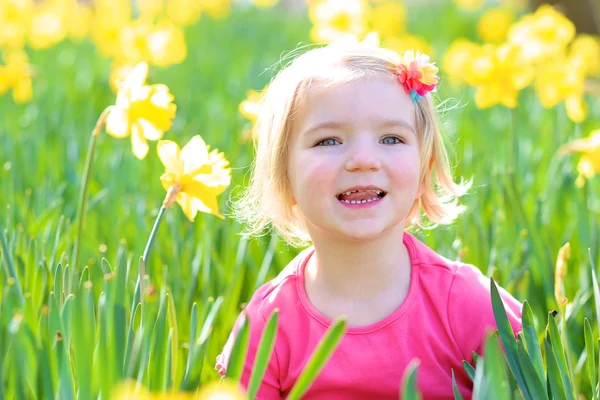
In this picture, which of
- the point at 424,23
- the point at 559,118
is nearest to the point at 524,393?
the point at 559,118

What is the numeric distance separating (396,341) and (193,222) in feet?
2.80

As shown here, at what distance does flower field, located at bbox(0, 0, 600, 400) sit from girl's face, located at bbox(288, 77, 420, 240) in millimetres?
171

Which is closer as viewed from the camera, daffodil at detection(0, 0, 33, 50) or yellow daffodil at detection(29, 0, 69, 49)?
daffodil at detection(0, 0, 33, 50)

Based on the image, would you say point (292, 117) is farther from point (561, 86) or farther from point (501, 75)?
point (561, 86)

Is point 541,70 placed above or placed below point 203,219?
above

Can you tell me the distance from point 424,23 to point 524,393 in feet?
23.8

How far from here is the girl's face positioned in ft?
4.62

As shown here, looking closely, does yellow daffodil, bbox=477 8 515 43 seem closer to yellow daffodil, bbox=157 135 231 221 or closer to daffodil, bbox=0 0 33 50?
daffodil, bbox=0 0 33 50

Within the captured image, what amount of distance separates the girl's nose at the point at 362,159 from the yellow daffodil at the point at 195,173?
23cm

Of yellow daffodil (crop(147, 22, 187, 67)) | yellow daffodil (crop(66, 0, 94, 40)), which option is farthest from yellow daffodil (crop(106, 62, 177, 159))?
yellow daffodil (crop(66, 0, 94, 40))

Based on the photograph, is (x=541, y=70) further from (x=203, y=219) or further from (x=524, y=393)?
(x=524, y=393)

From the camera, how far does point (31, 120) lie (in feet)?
11.5

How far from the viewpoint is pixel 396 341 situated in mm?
1456

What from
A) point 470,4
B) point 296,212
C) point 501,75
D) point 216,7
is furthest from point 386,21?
point 296,212
